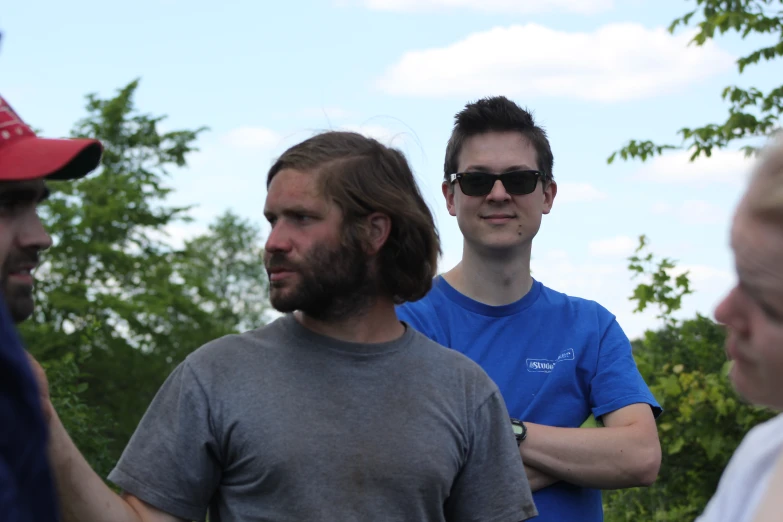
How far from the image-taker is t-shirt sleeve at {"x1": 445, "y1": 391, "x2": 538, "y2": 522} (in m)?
2.78

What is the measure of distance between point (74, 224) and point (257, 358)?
91.6 ft

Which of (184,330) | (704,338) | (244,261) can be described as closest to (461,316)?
(704,338)

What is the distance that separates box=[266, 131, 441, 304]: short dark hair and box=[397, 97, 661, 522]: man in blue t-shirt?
639 mm

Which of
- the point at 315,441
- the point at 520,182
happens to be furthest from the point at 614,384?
the point at 315,441

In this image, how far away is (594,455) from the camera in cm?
335

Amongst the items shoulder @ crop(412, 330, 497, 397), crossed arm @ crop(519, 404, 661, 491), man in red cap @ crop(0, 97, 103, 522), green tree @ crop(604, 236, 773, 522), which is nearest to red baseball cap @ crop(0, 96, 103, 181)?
man in red cap @ crop(0, 97, 103, 522)

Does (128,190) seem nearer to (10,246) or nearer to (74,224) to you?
(74,224)

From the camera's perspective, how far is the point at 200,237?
69000mm

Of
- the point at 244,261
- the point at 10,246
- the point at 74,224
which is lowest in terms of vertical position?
the point at 244,261

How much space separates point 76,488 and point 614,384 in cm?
189

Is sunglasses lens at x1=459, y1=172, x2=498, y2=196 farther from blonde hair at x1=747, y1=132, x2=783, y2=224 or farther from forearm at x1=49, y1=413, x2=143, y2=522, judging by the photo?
blonde hair at x1=747, y1=132, x2=783, y2=224

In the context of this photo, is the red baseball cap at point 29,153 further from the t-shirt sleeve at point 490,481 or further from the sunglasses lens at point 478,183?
the sunglasses lens at point 478,183

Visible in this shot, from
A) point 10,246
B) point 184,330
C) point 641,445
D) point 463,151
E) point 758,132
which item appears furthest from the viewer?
point 184,330

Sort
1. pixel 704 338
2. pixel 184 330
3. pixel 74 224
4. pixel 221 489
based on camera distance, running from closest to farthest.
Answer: pixel 221 489
pixel 704 338
pixel 74 224
pixel 184 330
